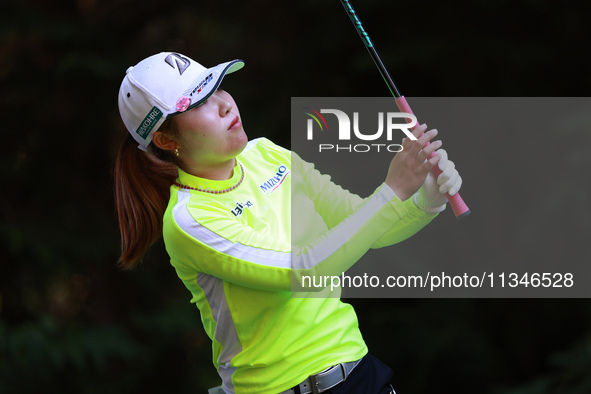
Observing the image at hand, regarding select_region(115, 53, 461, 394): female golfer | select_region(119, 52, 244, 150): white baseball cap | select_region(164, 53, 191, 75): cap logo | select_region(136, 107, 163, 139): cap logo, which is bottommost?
select_region(115, 53, 461, 394): female golfer

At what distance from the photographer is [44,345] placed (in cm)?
360

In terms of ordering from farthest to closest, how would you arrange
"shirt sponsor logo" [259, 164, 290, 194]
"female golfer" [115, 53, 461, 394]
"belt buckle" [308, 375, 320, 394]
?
"shirt sponsor logo" [259, 164, 290, 194] < "belt buckle" [308, 375, 320, 394] < "female golfer" [115, 53, 461, 394]

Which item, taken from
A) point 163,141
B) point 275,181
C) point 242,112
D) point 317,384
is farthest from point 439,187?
point 242,112

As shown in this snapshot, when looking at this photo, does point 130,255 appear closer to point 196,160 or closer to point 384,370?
point 196,160

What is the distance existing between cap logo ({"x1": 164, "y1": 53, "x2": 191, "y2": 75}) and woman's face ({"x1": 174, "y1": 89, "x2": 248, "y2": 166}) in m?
0.09

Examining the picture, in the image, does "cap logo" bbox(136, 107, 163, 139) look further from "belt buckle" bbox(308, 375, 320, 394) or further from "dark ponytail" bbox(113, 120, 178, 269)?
"belt buckle" bbox(308, 375, 320, 394)

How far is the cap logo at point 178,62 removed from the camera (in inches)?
68.0

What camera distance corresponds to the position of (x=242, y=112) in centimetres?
390

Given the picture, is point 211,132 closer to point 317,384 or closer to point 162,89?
point 162,89

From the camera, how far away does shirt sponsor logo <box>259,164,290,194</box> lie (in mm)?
1852

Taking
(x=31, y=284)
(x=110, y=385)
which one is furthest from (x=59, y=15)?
(x=110, y=385)

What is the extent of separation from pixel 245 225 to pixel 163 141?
286 millimetres

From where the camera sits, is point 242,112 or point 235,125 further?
point 242,112

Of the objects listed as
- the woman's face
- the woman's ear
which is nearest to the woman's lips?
the woman's face
